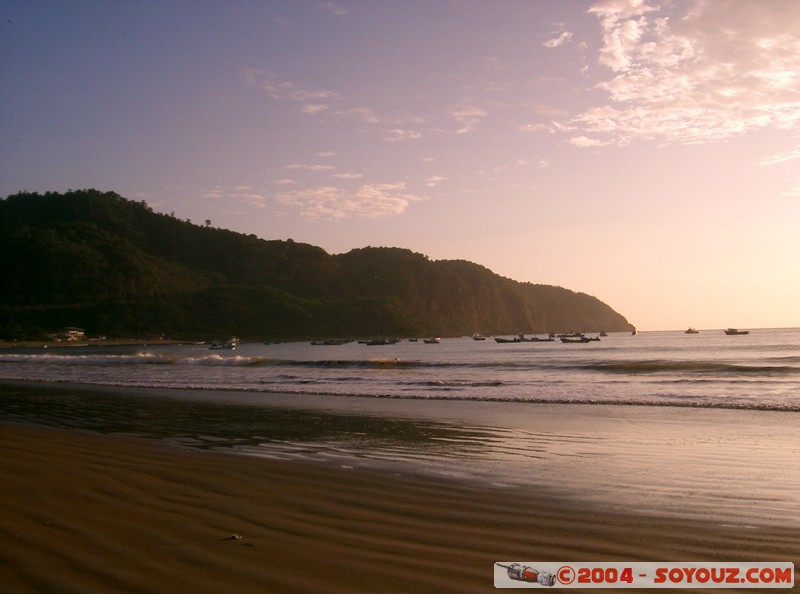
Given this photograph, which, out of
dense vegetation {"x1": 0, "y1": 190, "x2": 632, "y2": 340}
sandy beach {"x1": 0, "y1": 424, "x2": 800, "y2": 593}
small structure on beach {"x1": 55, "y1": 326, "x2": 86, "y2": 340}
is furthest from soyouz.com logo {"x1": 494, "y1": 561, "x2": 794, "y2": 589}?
dense vegetation {"x1": 0, "y1": 190, "x2": 632, "y2": 340}

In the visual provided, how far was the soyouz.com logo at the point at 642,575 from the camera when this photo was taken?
14.1ft

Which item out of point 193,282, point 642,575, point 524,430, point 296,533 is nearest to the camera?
point 642,575

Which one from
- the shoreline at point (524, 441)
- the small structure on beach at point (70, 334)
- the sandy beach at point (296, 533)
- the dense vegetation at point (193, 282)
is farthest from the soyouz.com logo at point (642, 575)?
the dense vegetation at point (193, 282)

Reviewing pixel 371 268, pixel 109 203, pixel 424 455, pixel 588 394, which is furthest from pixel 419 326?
pixel 424 455

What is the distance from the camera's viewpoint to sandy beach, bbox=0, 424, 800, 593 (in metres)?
4.24

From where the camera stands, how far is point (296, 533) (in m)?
5.36

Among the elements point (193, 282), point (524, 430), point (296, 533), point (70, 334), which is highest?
point (193, 282)

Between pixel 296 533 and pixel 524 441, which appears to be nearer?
pixel 296 533

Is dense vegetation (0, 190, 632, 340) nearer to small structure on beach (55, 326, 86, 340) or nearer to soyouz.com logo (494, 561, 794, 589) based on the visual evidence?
small structure on beach (55, 326, 86, 340)

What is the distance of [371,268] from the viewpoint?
18562 centimetres

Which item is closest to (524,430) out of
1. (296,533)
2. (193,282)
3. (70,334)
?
(296,533)

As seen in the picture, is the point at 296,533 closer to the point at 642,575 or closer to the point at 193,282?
the point at 642,575

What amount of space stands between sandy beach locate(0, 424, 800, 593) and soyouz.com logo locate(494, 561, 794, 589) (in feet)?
0.50

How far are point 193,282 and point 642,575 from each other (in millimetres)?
150198
